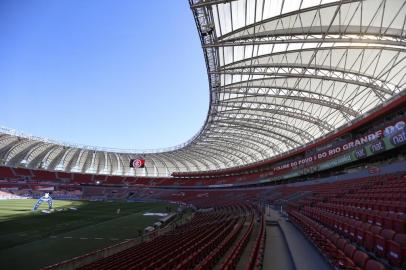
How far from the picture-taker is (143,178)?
92.2 m

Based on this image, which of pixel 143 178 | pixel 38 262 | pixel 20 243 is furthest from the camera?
pixel 143 178

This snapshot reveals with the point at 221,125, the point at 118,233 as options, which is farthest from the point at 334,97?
the point at 118,233

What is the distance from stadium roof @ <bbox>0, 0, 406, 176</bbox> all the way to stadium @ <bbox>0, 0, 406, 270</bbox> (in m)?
0.11

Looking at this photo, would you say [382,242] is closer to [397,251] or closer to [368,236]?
[397,251]

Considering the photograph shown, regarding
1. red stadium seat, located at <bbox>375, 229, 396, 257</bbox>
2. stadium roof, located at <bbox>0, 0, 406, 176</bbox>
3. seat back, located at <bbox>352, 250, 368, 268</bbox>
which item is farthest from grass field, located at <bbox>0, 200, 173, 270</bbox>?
stadium roof, located at <bbox>0, 0, 406, 176</bbox>

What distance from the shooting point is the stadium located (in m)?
10.9

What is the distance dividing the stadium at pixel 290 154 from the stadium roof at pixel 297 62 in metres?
0.11

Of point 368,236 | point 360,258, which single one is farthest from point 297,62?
point 360,258

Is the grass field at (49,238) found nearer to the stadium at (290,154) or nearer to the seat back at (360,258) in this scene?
the stadium at (290,154)

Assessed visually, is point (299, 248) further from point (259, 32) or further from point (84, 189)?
point (84, 189)

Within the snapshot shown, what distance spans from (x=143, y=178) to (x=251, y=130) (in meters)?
44.9

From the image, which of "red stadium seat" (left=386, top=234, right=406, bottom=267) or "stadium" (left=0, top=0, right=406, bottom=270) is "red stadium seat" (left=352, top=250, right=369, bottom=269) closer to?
"stadium" (left=0, top=0, right=406, bottom=270)

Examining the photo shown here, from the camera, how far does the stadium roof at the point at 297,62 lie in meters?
22.0

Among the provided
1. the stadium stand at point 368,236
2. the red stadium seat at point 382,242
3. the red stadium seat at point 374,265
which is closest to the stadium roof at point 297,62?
the stadium stand at point 368,236
